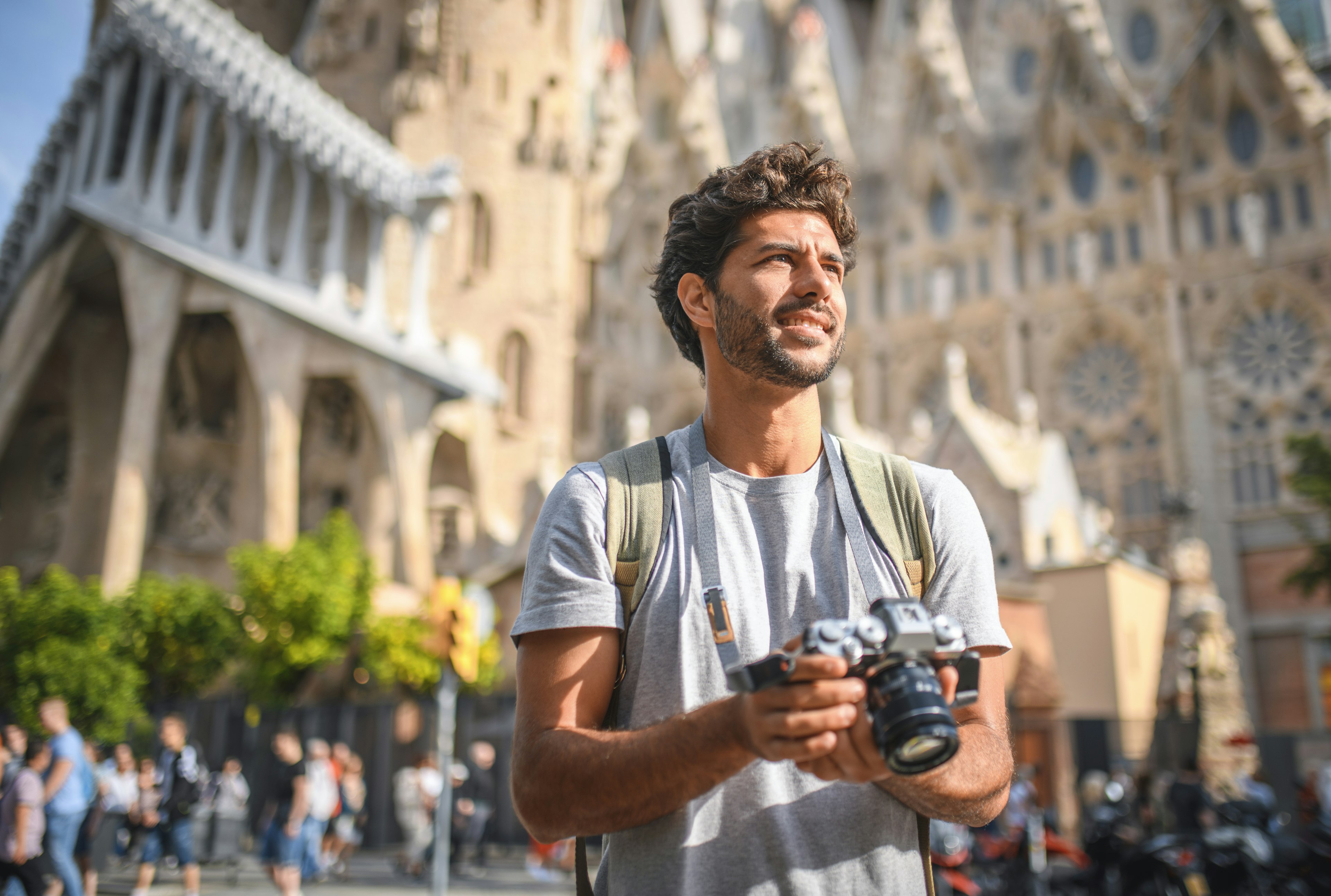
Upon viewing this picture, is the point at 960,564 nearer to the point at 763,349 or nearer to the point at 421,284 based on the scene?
the point at 763,349

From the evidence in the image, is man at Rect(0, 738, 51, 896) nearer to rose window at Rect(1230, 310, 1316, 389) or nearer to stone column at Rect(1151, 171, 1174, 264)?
rose window at Rect(1230, 310, 1316, 389)

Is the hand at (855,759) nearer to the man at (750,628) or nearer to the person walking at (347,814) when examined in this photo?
the man at (750,628)

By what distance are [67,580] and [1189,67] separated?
27310 mm

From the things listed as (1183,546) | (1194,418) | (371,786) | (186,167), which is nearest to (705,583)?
(371,786)

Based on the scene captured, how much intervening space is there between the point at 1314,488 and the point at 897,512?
17700mm

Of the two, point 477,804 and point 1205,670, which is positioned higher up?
point 1205,670

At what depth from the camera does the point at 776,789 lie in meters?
1.35

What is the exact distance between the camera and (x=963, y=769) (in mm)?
1291

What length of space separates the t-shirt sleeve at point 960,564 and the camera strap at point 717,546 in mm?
63

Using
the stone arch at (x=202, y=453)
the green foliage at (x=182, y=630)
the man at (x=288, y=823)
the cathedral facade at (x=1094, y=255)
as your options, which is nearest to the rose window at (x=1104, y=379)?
the cathedral facade at (x=1094, y=255)

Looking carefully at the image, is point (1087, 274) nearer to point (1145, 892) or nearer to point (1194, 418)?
point (1194, 418)

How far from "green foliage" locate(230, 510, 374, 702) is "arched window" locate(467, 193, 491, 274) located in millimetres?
10471

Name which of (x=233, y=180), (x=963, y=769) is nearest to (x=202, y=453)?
(x=233, y=180)

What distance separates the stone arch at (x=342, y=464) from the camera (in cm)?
2158
